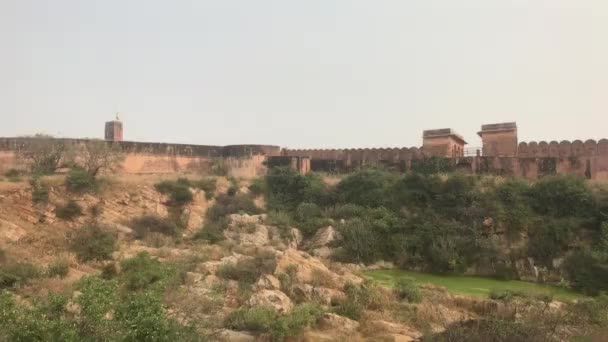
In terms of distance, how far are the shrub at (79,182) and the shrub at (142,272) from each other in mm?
6318

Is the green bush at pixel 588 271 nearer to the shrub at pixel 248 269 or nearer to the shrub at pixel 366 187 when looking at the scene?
the shrub at pixel 366 187

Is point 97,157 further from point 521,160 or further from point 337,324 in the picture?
point 521,160

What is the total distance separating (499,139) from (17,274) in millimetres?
18272

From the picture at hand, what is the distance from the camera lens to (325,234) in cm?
1733

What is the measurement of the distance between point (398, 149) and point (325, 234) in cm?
731

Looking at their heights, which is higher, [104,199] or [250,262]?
[104,199]

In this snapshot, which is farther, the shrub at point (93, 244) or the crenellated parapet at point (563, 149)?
the crenellated parapet at point (563, 149)

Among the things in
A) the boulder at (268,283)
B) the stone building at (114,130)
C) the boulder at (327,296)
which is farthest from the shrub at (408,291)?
the stone building at (114,130)

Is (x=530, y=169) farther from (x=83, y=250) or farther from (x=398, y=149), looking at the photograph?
(x=83, y=250)

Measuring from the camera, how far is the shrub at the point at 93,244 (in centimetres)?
1341

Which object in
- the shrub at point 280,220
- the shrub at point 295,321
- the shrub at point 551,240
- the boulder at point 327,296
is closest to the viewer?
the shrub at point 295,321

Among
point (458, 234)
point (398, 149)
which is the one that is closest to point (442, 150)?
point (398, 149)

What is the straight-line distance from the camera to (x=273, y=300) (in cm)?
1066

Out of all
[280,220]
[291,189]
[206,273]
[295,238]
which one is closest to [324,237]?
[295,238]
